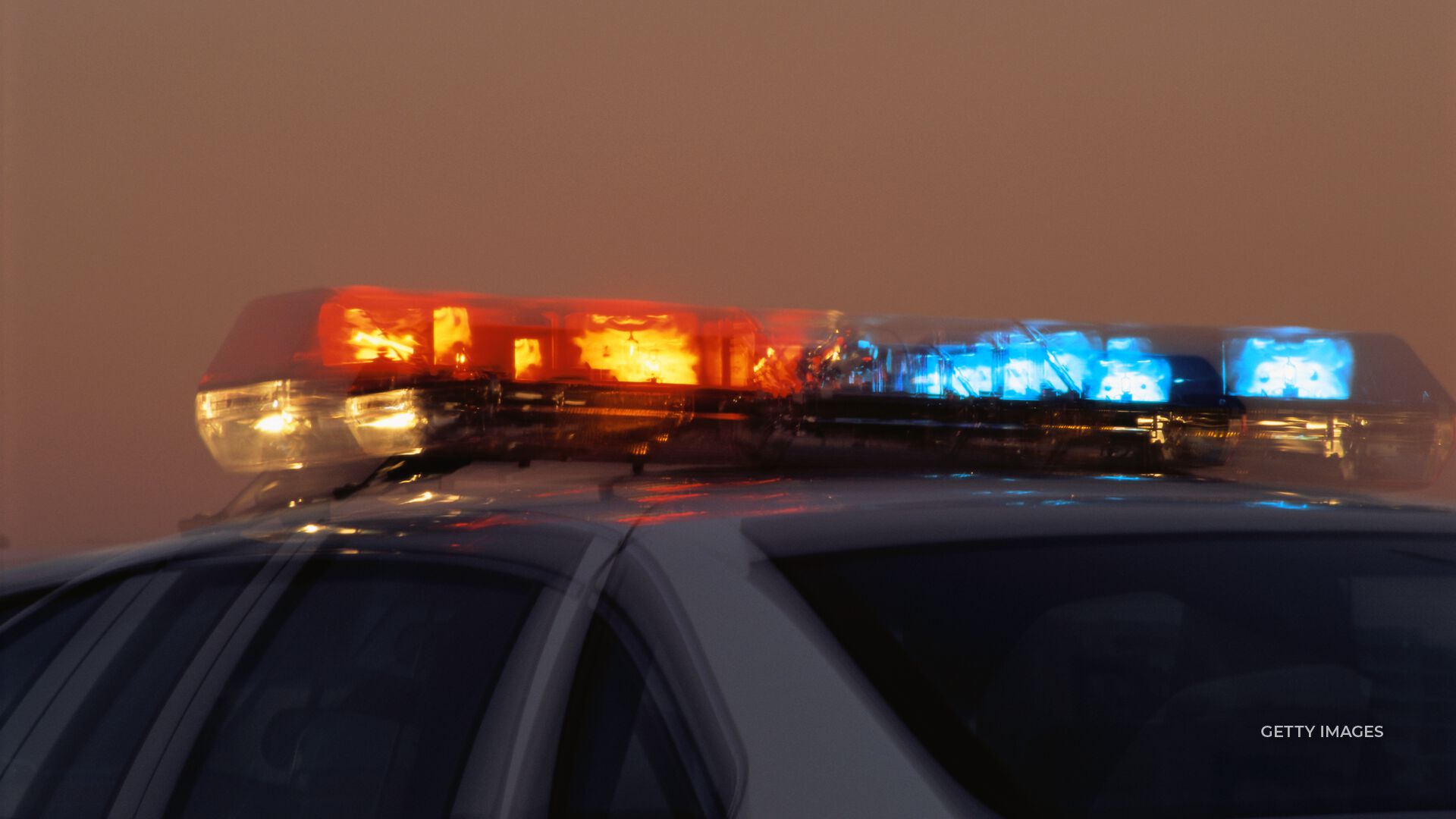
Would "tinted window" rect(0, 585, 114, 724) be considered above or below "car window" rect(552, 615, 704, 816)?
below

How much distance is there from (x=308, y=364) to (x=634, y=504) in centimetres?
56

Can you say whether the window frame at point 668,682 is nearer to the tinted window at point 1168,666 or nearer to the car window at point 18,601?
the tinted window at point 1168,666

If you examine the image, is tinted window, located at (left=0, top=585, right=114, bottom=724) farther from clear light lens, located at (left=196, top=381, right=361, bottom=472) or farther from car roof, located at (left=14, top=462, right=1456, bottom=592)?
car roof, located at (left=14, top=462, right=1456, bottom=592)

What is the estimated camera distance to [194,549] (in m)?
2.23

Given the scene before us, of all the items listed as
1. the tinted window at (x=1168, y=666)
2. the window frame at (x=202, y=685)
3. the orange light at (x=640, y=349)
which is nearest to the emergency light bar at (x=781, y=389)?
the orange light at (x=640, y=349)

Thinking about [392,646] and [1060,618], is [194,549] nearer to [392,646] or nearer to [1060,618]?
[392,646]

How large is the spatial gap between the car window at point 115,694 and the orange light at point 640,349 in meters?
0.57

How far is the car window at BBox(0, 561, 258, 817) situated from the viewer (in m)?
2.12

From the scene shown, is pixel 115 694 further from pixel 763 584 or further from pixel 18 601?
pixel 763 584

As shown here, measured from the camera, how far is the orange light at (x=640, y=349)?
1982 mm

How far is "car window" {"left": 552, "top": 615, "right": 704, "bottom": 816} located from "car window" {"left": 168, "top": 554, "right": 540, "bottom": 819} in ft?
0.54

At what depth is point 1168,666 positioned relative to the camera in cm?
148

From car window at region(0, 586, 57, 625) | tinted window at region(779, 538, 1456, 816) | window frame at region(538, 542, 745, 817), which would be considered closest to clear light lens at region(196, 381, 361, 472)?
window frame at region(538, 542, 745, 817)

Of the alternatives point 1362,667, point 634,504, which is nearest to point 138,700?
point 634,504
